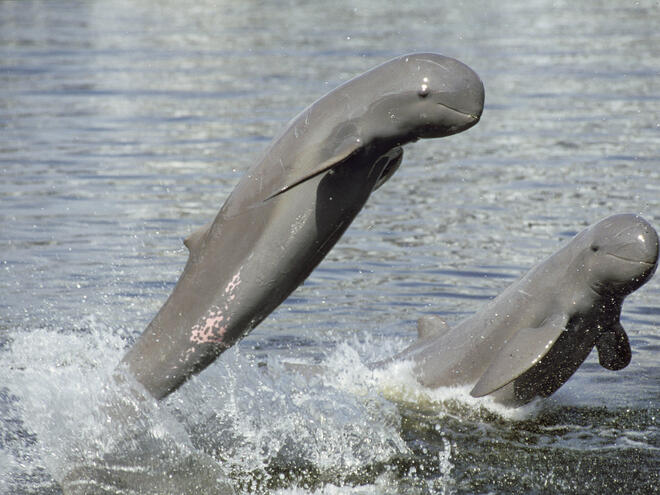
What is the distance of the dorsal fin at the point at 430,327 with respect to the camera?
998 cm

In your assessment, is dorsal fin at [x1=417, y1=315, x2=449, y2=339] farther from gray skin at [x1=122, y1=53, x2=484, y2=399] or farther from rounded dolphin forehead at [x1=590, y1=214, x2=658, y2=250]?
gray skin at [x1=122, y1=53, x2=484, y2=399]

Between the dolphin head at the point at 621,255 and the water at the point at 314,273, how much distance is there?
100 cm

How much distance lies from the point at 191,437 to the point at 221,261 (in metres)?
1.50

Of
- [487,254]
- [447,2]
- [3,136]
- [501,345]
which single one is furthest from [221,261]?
[447,2]

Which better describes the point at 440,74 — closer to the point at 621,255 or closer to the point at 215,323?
the point at 215,323

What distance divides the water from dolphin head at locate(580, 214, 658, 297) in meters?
1.00

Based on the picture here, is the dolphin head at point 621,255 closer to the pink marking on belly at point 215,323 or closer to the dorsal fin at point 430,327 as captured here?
the dorsal fin at point 430,327

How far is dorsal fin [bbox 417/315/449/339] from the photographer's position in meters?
9.98

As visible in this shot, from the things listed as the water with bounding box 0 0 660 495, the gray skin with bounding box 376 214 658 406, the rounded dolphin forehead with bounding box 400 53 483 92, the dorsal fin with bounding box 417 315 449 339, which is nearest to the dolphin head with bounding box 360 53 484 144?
the rounded dolphin forehead with bounding box 400 53 483 92

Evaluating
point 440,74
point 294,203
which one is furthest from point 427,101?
point 294,203

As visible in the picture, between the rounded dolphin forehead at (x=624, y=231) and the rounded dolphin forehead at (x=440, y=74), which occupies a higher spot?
the rounded dolphin forehead at (x=440, y=74)

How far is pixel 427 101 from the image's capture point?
727 cm

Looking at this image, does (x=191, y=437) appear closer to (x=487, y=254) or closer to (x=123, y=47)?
(x=487, y=254)

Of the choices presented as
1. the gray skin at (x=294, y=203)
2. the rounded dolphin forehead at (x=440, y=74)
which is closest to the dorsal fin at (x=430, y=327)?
the gray skin at (x=294, y=203)
